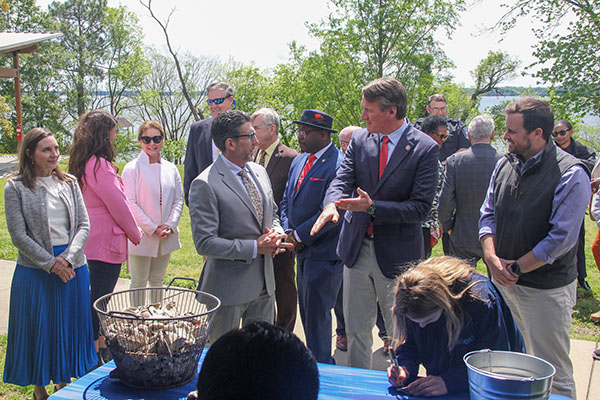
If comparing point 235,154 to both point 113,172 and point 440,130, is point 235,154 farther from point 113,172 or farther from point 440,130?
point 440,130

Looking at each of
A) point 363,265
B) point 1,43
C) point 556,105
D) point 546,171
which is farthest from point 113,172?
point 1,43

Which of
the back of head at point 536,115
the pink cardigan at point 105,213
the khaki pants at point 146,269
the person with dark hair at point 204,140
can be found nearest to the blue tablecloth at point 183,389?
the back of head at point 536,115

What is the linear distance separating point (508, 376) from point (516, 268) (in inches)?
59.1

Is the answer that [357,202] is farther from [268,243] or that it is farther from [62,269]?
[62,269]

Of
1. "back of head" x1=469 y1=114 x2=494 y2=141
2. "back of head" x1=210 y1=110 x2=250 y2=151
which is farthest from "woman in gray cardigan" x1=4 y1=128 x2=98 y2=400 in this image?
"back of head" x1=469 y1=114 x2=494 y2=141

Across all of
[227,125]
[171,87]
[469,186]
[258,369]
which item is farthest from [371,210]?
[171,87]

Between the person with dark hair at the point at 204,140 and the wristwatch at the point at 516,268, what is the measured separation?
9.57ft

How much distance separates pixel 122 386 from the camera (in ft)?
6.69

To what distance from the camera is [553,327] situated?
2.99 metres

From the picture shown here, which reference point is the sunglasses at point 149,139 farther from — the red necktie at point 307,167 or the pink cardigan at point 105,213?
the red necktie at point 307,167

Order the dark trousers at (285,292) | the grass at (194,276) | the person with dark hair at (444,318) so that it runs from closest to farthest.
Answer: the person with dark hair at (444,318) < the grass at (194,276) < the dark trousers at (285,292)

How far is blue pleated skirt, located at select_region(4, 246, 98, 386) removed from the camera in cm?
335

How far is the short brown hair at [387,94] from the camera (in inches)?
129

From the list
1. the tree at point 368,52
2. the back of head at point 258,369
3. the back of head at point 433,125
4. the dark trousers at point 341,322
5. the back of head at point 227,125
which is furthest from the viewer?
the tree at point 368,52
